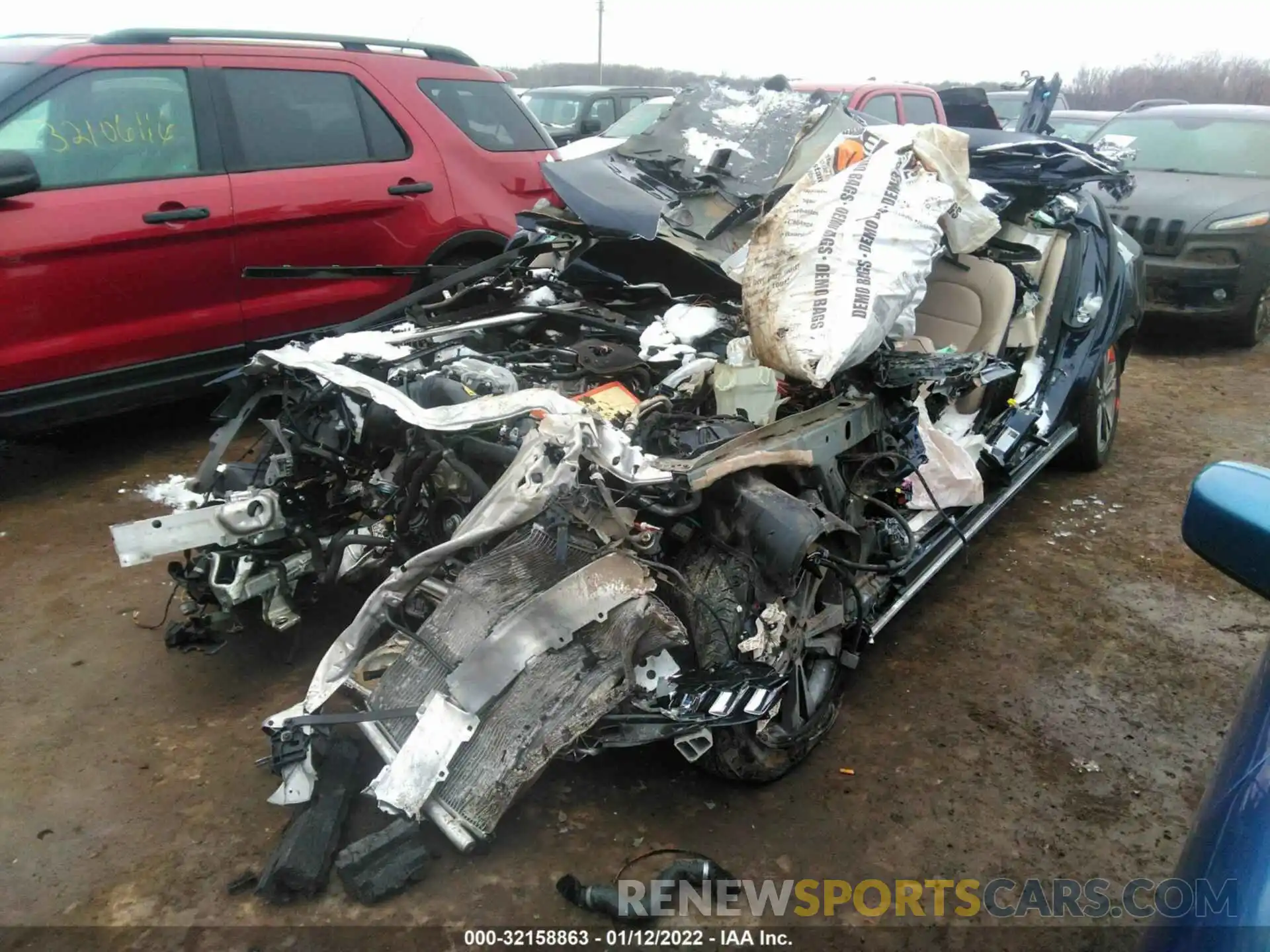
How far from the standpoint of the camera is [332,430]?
2.59m

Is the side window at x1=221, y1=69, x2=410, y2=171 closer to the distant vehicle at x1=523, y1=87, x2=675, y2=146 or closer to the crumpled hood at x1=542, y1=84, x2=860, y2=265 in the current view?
the crumpled hood at x1=542, y1=84, x2=860, y2=265

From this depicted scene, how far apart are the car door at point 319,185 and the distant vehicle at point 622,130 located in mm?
964

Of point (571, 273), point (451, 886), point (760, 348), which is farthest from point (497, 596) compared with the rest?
point (571, 273)

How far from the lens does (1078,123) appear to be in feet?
32.8

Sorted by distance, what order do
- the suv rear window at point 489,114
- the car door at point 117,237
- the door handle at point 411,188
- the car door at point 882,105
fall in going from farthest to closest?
the car door at point 882,105 < the suv rear window at point 489,114 < the door handle at point 411,188 < the car door at point 117,237

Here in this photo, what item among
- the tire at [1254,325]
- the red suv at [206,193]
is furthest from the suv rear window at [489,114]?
the tire at [1254,325]

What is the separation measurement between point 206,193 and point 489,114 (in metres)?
1.87

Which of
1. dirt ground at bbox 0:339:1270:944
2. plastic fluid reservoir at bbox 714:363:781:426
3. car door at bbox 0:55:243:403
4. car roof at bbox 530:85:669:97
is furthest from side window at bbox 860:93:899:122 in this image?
plastic fluid reservoir at bbox 714:363:781:426

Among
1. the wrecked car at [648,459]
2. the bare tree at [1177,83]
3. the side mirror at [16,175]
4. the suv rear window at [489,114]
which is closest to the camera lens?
the wrecked car at [648,459]

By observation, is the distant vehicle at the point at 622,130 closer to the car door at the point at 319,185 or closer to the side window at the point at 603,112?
the car door at the point at 319,185

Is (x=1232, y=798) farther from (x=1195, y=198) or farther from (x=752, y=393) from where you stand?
(x=1195, y=198)

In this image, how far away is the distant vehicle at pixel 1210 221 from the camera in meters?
6.63

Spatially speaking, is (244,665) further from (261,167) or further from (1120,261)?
(1120,261)

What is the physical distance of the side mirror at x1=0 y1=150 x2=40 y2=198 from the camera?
349 cm
